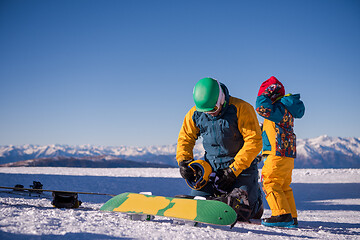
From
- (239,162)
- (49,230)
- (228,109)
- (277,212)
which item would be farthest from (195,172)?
(49,230)

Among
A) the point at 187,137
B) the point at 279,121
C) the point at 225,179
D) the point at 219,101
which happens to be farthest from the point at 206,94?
the point at 279,121

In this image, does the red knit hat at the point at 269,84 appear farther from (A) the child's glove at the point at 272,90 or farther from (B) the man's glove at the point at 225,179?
(B) the man's glove at the point at 225,179

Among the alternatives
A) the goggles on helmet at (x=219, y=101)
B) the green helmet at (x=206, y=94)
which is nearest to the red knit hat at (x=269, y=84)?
the goggles on helmet at (x=219, y=101)

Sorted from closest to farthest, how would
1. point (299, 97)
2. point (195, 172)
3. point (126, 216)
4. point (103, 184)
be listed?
point (126, 216)
point (195, 172)
point (299, 97)
point (103, 184)

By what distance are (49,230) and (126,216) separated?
2.73 ft

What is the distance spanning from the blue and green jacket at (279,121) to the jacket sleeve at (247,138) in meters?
0.28

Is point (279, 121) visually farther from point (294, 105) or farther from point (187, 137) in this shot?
point (187, 137)

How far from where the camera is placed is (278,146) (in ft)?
10.1

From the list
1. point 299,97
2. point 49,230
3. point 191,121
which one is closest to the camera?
point 49,230

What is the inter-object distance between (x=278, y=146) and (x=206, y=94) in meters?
1.03

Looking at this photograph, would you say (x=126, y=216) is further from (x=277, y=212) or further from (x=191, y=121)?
(x=277, y=212)

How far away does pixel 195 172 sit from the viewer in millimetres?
2818

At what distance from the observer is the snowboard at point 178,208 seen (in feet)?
7.16

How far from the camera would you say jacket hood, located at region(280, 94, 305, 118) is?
3199 millimetres
